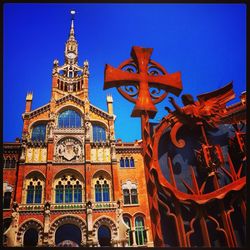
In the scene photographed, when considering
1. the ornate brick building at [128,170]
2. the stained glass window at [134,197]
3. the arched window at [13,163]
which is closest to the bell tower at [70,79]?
the ornate brick building at [128,170]

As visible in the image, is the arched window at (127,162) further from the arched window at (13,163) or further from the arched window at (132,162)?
the arched window at (13,163)

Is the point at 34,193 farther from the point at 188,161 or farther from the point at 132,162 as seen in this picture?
the point at 188,161

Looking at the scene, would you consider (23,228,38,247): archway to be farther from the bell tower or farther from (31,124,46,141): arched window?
the bell tower

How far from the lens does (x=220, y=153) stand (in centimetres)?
618

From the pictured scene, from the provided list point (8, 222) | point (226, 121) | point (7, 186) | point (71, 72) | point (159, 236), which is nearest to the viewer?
point (159, 236)

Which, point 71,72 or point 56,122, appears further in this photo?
point 71,72

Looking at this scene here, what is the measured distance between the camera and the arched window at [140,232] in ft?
87.2

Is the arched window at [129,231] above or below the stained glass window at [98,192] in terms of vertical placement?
below

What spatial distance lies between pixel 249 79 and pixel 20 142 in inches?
1079

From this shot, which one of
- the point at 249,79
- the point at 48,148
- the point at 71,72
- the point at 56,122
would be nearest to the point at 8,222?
the point at 48,148

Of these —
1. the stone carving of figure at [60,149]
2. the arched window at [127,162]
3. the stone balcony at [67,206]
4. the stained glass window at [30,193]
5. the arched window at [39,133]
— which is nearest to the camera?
the stone balcony at [67,206]

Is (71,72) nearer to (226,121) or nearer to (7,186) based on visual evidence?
(7,186)

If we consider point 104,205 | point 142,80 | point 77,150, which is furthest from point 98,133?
point 142,80

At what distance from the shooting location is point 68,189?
91.0ft
